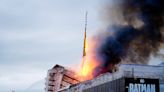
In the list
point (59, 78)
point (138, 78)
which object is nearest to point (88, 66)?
point (59, 78)

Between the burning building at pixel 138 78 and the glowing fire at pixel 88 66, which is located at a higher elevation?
the glowing fire at pixel 88 66

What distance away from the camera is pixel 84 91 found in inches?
2435

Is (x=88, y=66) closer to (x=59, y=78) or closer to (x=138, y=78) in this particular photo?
(x=59, y=78)

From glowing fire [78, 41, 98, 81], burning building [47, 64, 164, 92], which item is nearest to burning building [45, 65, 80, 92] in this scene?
glowing fire [78, 41, 98, 81]

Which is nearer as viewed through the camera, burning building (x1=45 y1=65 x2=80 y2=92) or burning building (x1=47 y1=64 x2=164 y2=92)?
burning building (x1=47 y1=64 x2=164 y2=92)

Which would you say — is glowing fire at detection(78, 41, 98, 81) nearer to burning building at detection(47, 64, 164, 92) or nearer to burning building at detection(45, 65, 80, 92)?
burning building at detection(45, 65, 80, 92)

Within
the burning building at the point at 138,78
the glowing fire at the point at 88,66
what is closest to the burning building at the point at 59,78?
the glowing fire at the point at 88,66

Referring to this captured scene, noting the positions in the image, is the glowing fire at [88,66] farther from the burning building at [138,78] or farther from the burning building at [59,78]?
the burning building at [138,78]

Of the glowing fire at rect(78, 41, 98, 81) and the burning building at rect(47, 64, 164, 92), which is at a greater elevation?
the glowing fire at rect(78, 41, 98, 81)

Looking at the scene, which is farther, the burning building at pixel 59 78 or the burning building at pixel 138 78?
the burning building at pixel 59 78

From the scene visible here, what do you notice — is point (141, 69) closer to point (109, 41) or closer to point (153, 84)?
point (153, 84)

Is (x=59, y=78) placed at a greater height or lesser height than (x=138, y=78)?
greater

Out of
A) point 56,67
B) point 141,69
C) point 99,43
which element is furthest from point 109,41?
point 141,69

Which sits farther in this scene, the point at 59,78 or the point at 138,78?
the point at 59,78
